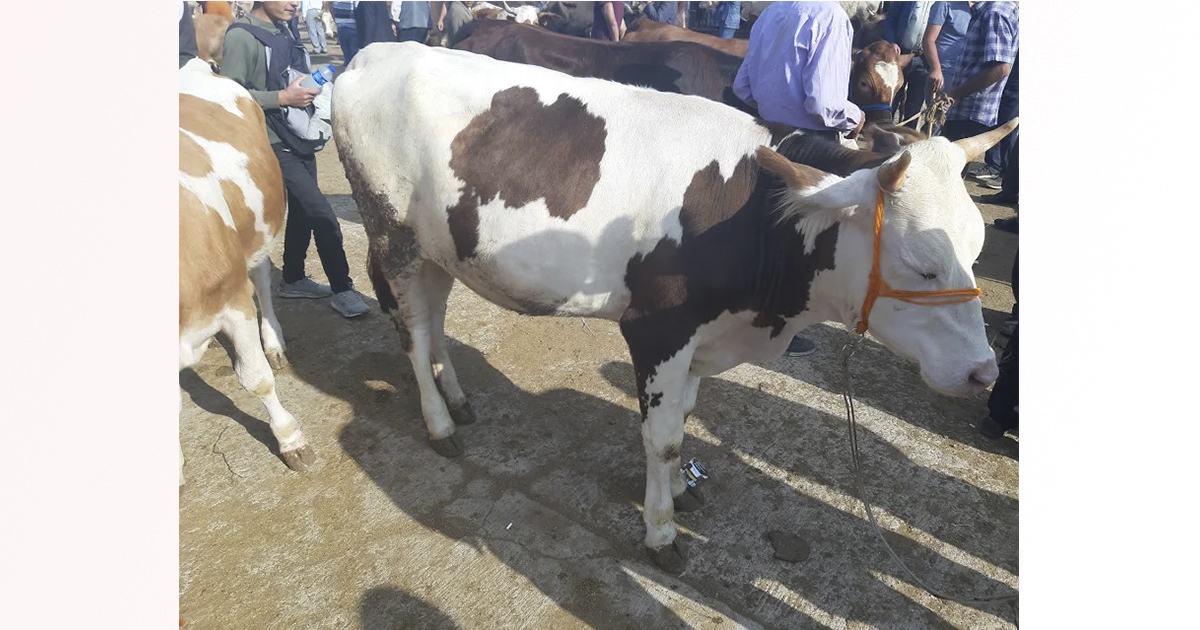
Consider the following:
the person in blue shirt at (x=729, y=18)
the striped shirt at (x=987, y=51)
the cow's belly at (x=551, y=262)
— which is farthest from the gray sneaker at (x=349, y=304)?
the person in blue shirt at (x=729, y=18)

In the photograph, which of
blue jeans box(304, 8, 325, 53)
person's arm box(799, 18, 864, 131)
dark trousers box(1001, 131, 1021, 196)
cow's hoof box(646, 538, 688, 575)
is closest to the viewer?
cow's hoof box(646, 538, 688, 575)

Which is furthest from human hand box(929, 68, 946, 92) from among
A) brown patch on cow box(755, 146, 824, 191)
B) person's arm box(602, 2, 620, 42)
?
brown patch on cow box(755, 146, 824, 191)

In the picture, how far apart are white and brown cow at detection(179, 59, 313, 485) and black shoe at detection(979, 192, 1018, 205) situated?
7289 millimetres

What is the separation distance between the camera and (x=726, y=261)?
254 centimetres

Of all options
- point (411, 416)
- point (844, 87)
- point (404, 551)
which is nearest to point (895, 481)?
point (844, 87)

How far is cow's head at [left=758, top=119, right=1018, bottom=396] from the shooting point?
6.98ft

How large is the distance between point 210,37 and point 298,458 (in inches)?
133

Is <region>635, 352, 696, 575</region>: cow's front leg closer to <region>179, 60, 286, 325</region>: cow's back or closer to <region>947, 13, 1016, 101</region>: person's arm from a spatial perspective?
<region>179, 60, 286, 325</region>: cow's back

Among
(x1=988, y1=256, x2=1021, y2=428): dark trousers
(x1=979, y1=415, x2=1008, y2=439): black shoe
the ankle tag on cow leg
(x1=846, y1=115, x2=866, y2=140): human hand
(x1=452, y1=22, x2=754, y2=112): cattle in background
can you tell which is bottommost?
the ankle tag on cow leg

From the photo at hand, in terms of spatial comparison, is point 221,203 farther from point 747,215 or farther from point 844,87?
point 844,87

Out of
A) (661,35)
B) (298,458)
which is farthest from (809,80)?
(661,35)

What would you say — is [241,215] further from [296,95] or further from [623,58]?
[623,58]

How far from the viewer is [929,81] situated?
715 centimetres

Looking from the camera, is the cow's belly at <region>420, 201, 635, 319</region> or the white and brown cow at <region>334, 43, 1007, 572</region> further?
the cow's belly at <region>420, 201, 635, 319</region>
